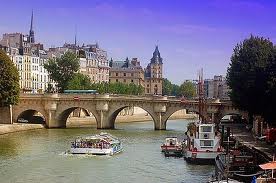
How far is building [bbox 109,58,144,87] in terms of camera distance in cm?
18888

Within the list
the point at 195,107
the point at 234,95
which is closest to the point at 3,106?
the point at 195,107

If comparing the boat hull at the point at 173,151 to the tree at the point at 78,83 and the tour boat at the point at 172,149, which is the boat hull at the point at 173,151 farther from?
the tree at the point at 78,83

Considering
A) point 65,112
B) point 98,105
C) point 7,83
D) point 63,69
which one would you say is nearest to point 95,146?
point 7,83

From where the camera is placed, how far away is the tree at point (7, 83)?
Result: 82.9 metres

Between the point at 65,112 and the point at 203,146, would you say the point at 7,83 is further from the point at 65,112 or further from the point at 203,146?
the point at 203,146

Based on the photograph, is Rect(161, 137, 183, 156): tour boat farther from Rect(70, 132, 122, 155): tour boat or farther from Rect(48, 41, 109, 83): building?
Rect(48, 41, 109, 83): building

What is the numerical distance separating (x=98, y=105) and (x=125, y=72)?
9871 centimetres

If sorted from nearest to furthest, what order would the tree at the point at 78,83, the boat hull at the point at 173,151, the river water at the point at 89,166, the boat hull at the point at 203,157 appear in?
the river water at the point at 89,166 < the boat hull at the point at 203,157 < the boat hull at the point at 173,151 < the tree at the point at 78,83

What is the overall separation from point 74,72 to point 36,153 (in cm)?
6529

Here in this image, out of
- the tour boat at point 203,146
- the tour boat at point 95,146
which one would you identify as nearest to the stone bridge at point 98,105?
the tour boat at point 95,146

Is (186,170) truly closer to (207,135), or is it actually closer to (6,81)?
(207,135)

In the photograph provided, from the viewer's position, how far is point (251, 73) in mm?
61375

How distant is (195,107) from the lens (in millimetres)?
88438

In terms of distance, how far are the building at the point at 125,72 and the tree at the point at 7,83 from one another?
102 m
